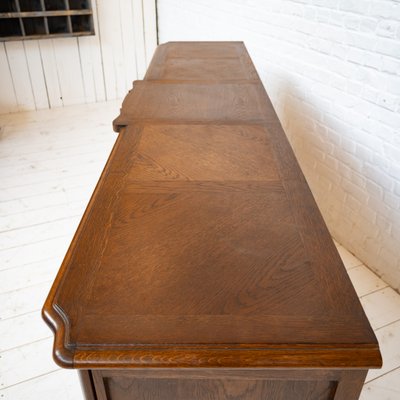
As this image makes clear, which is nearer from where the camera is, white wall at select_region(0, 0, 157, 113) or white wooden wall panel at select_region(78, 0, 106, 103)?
white wall at select_region(0, 0, 157, 113)

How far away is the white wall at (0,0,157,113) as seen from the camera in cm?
417

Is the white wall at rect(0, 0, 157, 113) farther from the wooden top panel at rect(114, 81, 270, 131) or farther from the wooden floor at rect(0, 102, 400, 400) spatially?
the wooden top panel at rect(114, 81, 270, 131)

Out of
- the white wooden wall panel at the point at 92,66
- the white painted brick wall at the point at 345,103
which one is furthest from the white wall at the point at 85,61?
the white painted brick wall at the point at 345,103

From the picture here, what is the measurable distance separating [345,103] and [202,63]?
873 mm

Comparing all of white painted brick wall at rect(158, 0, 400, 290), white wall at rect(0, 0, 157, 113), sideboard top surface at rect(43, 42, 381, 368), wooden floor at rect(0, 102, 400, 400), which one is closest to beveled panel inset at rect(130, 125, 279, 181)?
sideboard top surface at rect(43, 42, 381, 368)

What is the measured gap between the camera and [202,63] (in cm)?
245

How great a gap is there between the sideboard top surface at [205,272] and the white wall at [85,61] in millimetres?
3284

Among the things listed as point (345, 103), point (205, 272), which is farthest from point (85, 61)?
point (205, 272)

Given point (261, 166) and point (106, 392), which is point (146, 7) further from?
point (106, 392)

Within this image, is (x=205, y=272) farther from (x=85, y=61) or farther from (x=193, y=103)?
(x=85, y=61)

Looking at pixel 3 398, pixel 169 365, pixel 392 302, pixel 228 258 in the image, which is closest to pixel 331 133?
pixel 392 302

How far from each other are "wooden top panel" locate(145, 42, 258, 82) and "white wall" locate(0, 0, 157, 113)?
1.90 metres

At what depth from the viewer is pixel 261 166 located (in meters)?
1.35

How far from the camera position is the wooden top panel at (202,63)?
7.31ft
